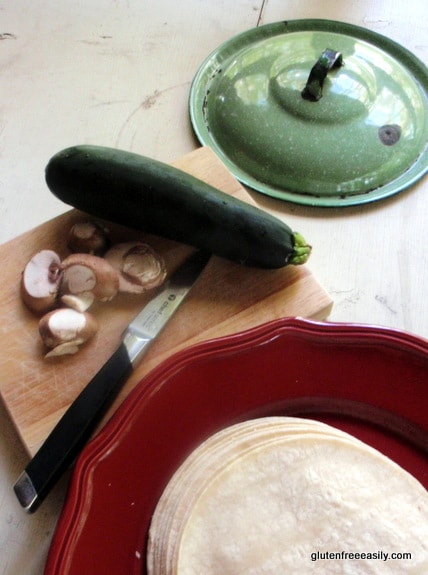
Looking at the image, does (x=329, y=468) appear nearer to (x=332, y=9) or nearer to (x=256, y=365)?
(x=256, y=365)

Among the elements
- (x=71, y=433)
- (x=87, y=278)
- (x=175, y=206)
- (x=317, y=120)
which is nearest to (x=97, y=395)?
(x=71, y=433)

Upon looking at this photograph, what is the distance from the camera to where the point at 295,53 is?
1.06 m

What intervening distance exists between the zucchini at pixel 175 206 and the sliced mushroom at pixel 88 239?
0.03m

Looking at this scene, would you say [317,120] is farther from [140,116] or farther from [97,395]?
[97,395]

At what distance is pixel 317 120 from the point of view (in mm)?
964

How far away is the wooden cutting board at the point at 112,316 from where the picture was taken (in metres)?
0.73

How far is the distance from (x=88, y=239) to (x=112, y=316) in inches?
4.6

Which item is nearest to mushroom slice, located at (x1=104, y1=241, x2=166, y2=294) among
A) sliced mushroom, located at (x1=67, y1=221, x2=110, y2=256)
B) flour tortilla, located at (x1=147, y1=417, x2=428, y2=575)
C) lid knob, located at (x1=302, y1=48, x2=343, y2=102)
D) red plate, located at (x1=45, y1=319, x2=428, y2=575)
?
sliced mushroom, located at (x1=67, y1=221, x2=110, y2=256)

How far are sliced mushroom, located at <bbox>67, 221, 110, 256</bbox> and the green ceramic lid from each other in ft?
0.85

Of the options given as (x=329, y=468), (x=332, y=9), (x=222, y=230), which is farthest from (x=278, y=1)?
(x=329, y=468)

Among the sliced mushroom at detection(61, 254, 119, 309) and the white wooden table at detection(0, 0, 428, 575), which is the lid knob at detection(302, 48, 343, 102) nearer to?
the white wooden table at detection(0, 0, 428, 575)

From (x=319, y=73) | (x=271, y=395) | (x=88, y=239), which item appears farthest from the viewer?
(x=319, y=73)

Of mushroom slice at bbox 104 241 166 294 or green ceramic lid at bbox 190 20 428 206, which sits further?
green ceramic lid at bbox 190 20 428 206

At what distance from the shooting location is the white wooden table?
86cm
